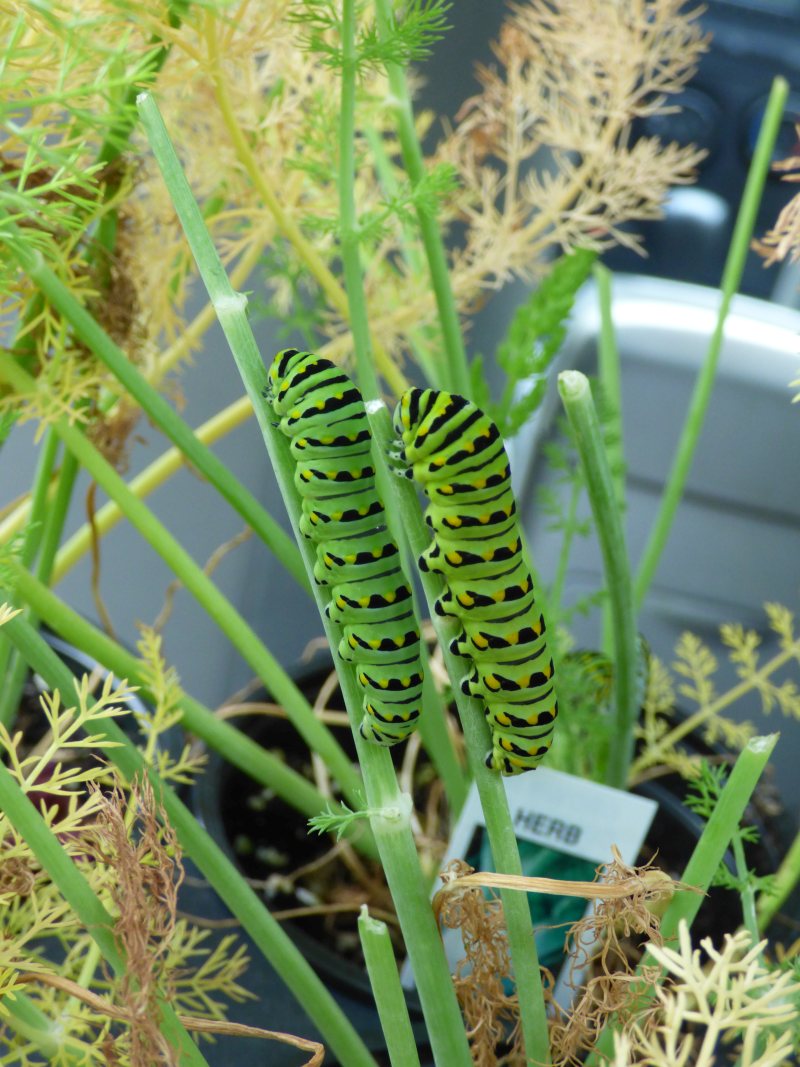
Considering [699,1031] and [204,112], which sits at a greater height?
[204,112]

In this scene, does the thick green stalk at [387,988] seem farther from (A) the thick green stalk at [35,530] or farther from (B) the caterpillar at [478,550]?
(A) the thick green stalk at [35,530]

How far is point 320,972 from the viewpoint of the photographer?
0.56 metres

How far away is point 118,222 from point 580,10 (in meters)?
0.31

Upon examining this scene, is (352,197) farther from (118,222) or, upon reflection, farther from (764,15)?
(764,15)

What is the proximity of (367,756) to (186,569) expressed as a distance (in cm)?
20

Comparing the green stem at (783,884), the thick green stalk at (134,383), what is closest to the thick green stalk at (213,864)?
the thick green stalk at (134,383)

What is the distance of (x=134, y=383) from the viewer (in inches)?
16.7

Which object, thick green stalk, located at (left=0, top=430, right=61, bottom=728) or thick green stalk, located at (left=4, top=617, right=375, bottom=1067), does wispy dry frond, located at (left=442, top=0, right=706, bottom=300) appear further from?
thick green stalk, located at (left=4, top=617, right=375, bottom=1067)

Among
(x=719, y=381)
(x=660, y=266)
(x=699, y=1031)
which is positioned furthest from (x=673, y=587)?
(x=699, y=1031)

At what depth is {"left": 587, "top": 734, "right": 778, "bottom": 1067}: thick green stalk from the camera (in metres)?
0.30

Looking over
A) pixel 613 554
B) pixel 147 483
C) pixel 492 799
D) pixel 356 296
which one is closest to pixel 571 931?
pixel 492 799

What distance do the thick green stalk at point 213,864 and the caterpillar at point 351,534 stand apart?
0.08 meters

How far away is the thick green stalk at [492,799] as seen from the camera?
1.08 ft

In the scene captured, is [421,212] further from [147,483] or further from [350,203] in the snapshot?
[147,483]
